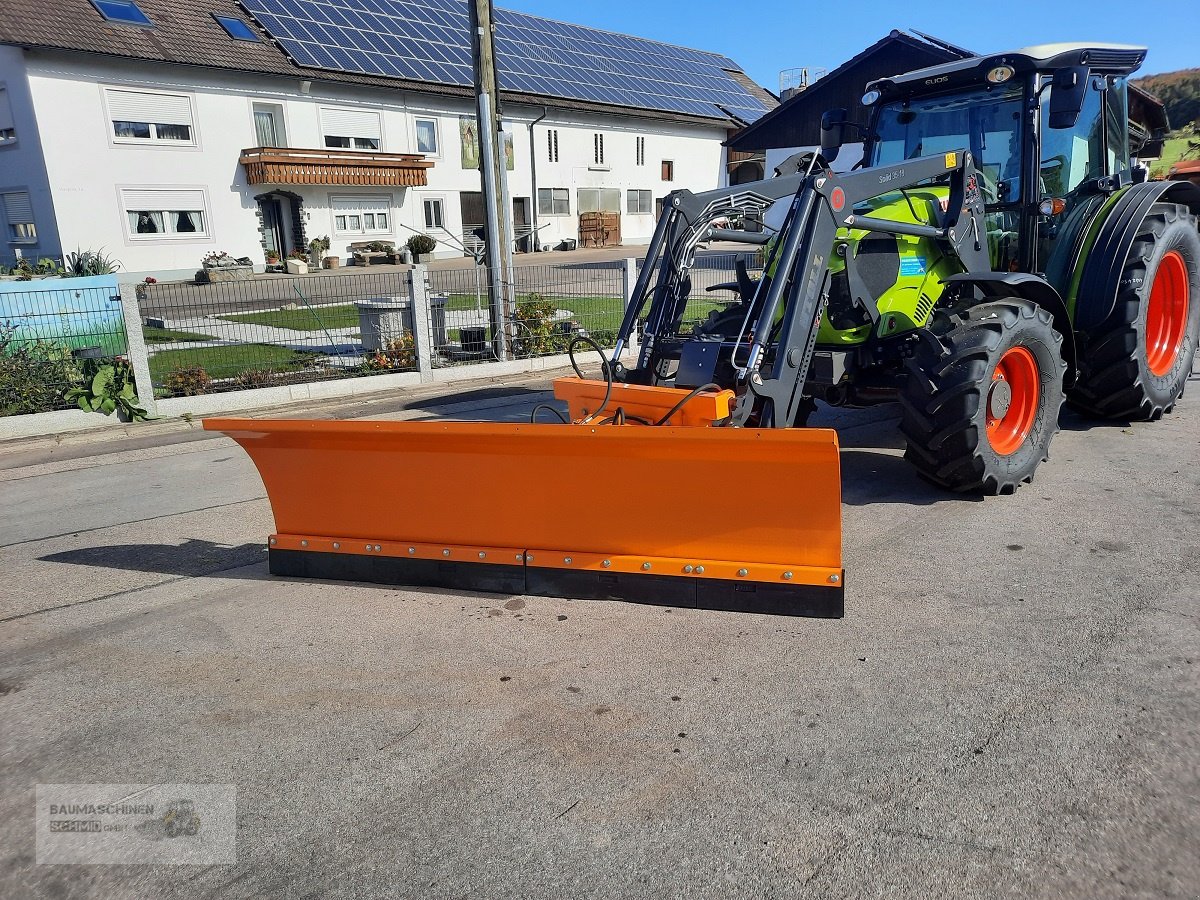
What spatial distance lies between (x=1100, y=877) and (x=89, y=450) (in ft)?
26.6

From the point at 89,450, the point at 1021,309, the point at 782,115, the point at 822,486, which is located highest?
the point at 782,115

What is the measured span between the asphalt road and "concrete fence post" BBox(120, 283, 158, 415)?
4.01m

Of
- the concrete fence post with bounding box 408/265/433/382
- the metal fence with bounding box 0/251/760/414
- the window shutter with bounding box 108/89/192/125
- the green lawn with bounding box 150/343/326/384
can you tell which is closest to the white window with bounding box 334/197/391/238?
the window shutter with bounding box 108/89/192/125

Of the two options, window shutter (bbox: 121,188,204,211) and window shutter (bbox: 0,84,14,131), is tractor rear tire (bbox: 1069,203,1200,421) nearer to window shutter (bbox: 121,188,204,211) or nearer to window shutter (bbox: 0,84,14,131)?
window shutter (bbox: 121,188,204,211)

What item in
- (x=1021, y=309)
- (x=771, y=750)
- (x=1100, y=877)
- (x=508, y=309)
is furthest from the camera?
(x=508, y=309)

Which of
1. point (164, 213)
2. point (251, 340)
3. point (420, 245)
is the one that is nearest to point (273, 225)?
point (164, 213)

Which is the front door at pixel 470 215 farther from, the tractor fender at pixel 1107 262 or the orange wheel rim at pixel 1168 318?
the tractor fender at pixel 1107 262

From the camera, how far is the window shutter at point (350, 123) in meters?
29.5

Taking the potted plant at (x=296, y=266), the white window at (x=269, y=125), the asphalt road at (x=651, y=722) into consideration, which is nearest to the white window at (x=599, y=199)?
the white window at (x=269, y=125)

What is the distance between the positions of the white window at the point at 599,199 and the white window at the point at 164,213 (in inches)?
619

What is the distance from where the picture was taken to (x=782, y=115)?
84.7 ft

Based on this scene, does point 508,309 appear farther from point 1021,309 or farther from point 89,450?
point 1021,309

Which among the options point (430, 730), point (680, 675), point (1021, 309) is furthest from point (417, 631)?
point (1021, 309)

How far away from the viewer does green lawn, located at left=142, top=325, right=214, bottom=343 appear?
982 centimetres
